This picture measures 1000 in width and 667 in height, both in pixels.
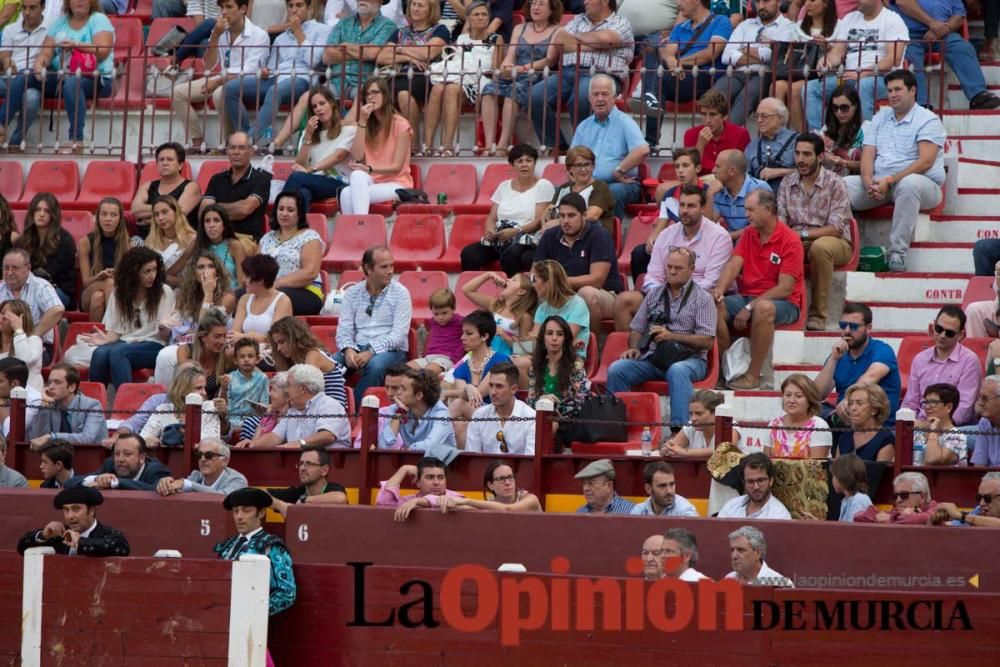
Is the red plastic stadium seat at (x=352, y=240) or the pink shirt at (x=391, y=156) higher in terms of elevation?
the pink shirt at (x=391, y=156)

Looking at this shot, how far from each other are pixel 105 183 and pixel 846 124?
18.6ft

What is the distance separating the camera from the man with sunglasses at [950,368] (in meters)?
12.6

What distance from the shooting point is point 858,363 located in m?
13.0

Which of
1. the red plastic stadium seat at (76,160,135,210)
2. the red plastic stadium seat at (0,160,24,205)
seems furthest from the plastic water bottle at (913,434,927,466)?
the red plastic stadium seat at (0,160,24,205)

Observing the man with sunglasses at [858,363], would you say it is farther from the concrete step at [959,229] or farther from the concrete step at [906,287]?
the concrete step at [959,229]

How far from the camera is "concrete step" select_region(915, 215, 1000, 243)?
594 inches

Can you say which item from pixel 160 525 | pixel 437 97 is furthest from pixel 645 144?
pixel 160 525

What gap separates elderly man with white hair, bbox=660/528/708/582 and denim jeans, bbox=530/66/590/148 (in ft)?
19.0

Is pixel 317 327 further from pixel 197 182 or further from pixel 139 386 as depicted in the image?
pixel 197 182

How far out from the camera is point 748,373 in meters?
13.7

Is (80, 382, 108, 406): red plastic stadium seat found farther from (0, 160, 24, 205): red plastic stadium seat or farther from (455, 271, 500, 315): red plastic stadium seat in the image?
(0, 160, 24, 205): red plastic stadium seat

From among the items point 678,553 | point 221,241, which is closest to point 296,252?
point 221,241

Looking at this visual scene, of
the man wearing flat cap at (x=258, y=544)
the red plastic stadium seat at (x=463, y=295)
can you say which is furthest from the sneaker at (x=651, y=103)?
the man wearing flat cap at (x=258, y=544)

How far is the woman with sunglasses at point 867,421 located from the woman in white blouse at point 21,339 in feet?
17.4
